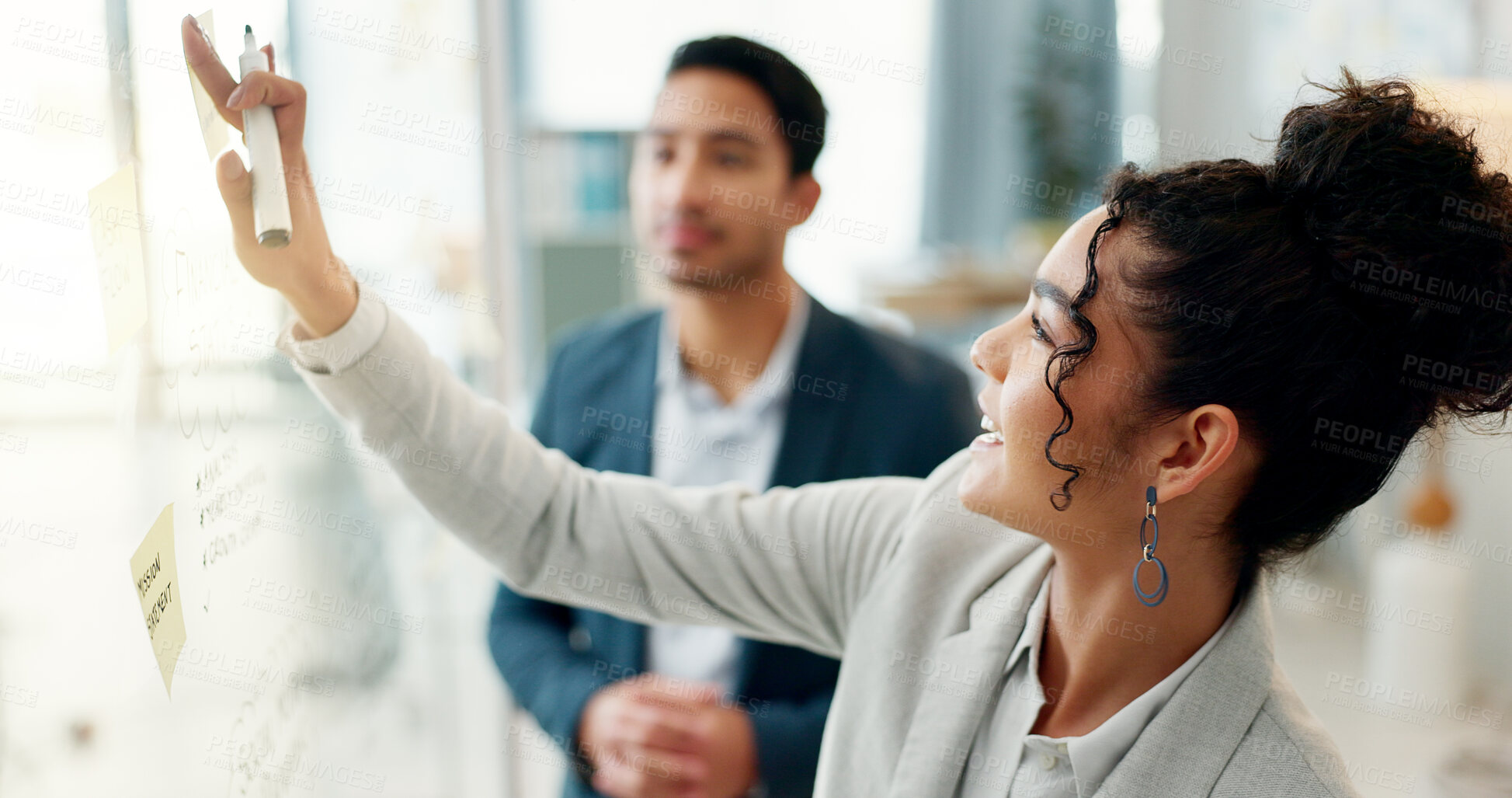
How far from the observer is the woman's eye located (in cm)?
74

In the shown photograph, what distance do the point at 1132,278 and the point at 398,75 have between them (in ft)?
3.45

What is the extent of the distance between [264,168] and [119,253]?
0.41 feet

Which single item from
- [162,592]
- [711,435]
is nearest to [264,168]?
[162,592]

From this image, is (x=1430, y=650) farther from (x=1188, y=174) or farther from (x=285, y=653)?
(x=285, y=653)

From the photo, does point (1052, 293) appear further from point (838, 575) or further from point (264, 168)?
point (264, 168)

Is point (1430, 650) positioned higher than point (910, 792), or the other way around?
point (910, 792)

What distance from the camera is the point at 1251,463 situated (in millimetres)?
737

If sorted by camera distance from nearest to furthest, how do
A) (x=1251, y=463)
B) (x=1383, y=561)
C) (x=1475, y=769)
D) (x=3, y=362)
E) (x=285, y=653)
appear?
(x=3, y=362), (x=1251, y=463), (x=285, y=653), (x=1475, y=769), (x=1383, y=561)

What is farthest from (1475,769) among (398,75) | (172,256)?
(398,75)

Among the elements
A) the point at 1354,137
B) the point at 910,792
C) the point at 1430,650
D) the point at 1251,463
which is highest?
the point at 1354,137

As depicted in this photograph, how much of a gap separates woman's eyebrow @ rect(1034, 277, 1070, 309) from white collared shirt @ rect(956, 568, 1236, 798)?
0.26 m

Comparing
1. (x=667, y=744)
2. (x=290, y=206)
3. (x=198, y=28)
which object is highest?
(x=198, y=28)

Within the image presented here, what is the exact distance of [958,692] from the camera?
0.82 metres

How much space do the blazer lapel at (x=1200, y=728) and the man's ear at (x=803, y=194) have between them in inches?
29.8
